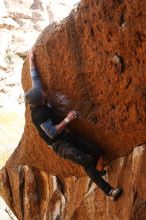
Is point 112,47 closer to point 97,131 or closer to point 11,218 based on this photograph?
point 97,131

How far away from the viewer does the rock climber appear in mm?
6754

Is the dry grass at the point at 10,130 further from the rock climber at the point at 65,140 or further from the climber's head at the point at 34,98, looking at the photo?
the climber's head at the point at 34,98

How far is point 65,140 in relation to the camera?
22.8ft

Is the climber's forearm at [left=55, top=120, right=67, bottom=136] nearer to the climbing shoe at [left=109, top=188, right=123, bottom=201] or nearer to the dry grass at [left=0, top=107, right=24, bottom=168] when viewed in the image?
the climbing shoe at [left=109, top=188, right=123, bottom=201]

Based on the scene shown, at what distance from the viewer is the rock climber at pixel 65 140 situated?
6.75 meters

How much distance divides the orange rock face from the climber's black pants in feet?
0.64

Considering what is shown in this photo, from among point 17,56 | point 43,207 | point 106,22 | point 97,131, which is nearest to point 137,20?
point 106,22

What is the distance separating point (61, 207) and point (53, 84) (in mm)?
3164

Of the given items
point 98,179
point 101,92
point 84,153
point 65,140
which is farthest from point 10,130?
point 101,92

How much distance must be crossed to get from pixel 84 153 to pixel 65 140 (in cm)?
41

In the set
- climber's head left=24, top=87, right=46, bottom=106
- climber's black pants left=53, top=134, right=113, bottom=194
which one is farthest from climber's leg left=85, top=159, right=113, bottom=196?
climber's head left=24, top=87, right=46, bottom=106

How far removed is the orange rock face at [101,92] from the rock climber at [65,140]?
0.67 feet

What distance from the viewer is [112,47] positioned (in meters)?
5.86

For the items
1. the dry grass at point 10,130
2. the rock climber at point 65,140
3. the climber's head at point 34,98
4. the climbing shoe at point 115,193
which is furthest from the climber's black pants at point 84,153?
the dry grass at point 10,130
